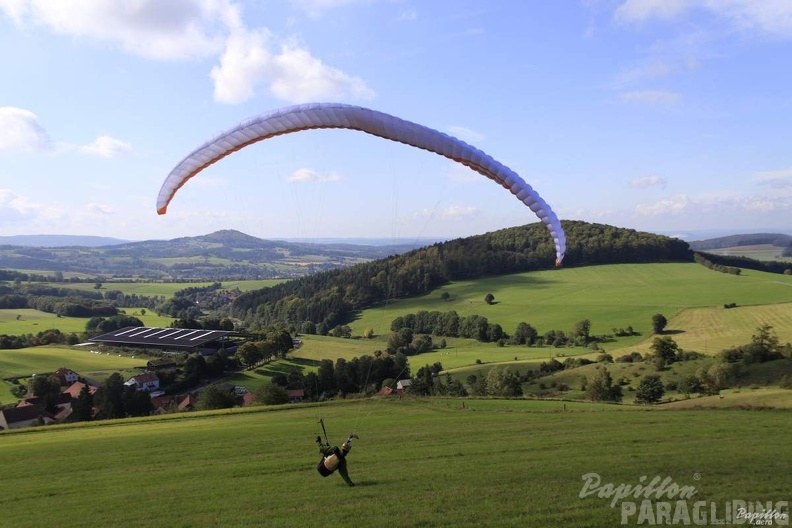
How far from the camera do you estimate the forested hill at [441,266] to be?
314ft

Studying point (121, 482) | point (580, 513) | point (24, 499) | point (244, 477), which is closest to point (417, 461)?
point (244, 477)

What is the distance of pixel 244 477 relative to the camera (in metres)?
13.1

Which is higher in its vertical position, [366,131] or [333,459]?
[366,131]

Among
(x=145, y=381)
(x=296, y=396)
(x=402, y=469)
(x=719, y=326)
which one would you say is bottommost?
(x=145, y=381)

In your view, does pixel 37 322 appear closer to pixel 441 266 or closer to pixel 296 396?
pixel 296 396

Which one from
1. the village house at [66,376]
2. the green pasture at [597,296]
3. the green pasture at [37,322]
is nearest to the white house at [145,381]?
the village house at [66,376]

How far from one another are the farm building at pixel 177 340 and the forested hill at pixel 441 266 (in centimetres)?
2330

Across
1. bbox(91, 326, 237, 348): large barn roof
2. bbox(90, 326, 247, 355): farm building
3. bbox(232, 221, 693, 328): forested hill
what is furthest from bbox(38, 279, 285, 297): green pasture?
bbox(90, 326, 247, 355): farm building

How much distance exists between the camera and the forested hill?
95812mm

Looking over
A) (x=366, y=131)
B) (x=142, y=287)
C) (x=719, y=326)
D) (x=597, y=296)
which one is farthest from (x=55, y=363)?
(x=142, y=287)

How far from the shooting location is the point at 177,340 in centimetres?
6650

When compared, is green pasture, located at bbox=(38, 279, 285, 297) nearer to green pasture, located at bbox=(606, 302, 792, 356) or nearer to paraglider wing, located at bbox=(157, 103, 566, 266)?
green pasture, located at bbox=(606, 302, 792, 356)

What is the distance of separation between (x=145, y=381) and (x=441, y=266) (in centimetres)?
6191

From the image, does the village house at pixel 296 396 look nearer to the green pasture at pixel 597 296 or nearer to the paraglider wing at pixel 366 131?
the paraglider wing at pixel 366 131
